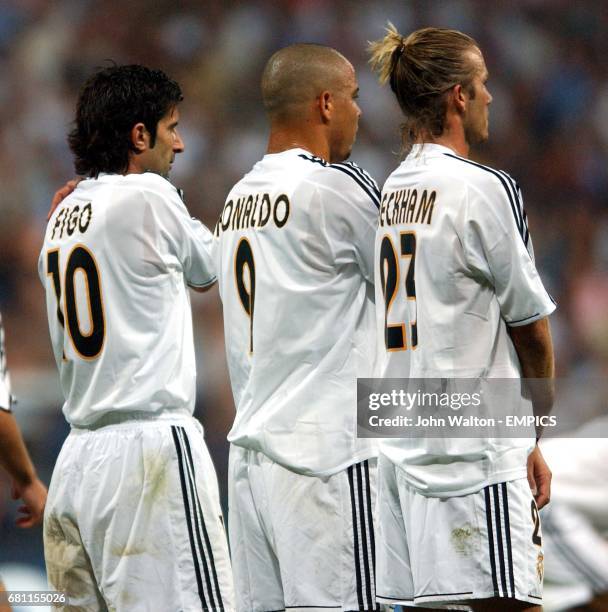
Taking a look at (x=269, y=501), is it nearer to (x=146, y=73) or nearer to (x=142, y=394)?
(x=142, y=394)

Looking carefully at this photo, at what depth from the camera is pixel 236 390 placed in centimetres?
338

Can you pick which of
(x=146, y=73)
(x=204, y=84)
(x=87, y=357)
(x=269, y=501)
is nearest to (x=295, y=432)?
(x=269, y=501)

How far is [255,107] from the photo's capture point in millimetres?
6832

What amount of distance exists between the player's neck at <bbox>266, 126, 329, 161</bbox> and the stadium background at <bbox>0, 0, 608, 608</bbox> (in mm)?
3181

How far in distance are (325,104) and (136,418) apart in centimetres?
108

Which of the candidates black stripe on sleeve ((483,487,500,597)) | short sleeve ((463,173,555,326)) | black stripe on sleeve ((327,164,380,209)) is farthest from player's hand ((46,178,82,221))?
black stripe on sleeve ((483,487,500,597))

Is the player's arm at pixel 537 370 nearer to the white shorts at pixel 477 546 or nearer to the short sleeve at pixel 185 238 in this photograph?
the white shorts at pixel 477 546

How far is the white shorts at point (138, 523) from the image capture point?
3.18 meters

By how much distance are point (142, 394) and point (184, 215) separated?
1.90 ft

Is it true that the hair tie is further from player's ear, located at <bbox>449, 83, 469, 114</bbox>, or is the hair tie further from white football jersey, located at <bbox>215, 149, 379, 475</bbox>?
white football jersey, located at <bbox>215, 149, 379, 475</bbox>

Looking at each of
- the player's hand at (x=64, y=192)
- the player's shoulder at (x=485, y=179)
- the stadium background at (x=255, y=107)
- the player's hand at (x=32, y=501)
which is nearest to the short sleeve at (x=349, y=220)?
the player's shoulder at (x=485, y=179)

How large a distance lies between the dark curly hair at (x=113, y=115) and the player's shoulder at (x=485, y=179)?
1.10 meters

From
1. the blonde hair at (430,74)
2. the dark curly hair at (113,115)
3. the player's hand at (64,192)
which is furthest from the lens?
the player's hand at (64,192)

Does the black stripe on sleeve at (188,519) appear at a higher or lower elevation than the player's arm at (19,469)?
lower
